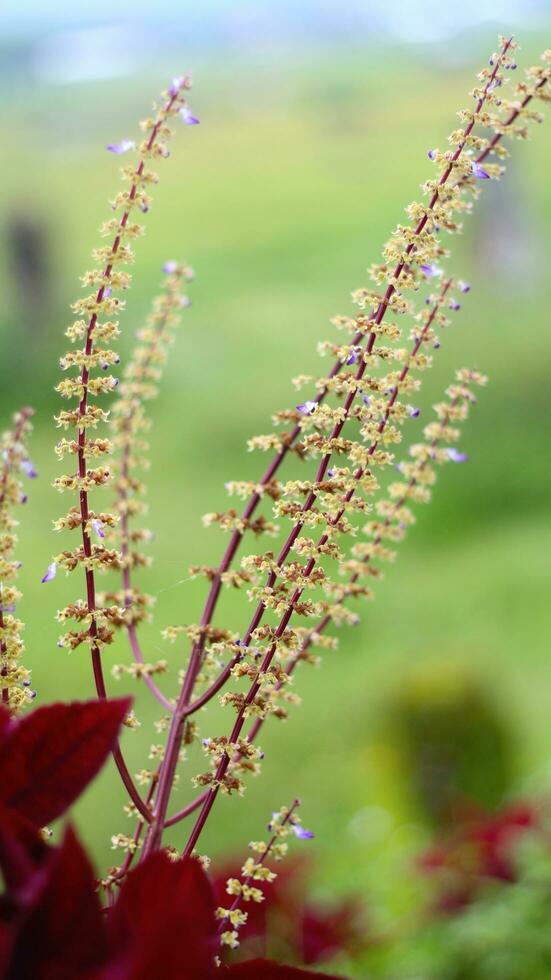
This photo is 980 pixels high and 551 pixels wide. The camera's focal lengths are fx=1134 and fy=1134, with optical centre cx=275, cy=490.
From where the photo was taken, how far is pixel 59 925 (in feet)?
1.09

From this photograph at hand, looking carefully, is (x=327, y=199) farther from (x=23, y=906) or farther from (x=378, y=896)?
(x=23, y=906)

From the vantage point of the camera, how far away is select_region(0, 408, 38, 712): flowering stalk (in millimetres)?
452

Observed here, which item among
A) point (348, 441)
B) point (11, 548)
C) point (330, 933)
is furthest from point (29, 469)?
point (330, 933)

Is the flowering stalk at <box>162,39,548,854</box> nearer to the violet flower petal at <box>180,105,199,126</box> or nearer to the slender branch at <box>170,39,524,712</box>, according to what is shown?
the slender branch at <box>170,39,524,712</box>

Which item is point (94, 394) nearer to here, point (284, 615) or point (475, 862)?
point (284, 615)

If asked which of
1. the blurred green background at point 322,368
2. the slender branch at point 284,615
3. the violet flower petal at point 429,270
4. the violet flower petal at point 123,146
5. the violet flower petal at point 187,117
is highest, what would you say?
the blurred green background at point 322,368

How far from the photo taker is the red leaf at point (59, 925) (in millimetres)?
329

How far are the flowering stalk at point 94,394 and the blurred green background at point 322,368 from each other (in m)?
1.21

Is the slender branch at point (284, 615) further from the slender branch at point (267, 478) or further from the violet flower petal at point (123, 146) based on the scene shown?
the violet flower petal at point (123, 146)

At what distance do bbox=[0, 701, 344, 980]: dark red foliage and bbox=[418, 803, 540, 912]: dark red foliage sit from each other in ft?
4.14

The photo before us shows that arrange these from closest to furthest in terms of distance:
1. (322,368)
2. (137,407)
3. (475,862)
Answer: (137,407) < (475,862) < (322,368)

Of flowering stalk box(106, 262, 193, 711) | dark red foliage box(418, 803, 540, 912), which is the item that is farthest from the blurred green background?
flowering stalk box(106, 262, 193, 711)

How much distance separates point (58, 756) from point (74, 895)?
68 mm

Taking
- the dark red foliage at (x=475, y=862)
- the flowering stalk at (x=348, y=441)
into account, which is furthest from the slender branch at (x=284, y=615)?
the dark red foliage at (x=475, y=862)
